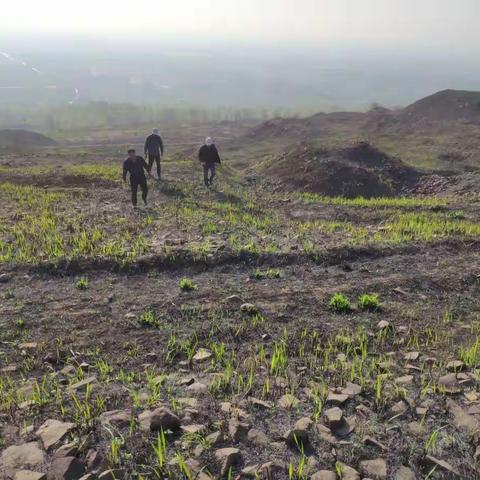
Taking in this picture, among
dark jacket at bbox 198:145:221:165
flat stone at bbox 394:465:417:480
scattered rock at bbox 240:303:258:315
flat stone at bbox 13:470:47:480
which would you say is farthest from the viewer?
dark jacket at bbox 198:145:221:165

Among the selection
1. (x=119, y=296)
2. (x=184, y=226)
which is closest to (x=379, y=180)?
(x=184, y=226)

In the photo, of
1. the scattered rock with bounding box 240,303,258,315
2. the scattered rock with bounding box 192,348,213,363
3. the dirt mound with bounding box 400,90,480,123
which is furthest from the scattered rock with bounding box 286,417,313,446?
the dirt mound with bounding box 400,90,480,123

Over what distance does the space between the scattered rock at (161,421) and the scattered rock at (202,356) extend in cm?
182

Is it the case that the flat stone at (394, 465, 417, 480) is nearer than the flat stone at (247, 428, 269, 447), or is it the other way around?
the flat stone at (394, 465, 417, 480)

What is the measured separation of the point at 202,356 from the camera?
7.71 metres

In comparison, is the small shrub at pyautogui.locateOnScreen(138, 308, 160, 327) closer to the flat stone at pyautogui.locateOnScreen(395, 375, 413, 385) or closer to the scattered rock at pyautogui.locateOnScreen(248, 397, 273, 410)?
the scattered rock at pyautogui.locateOnScreen(248, 397, 273, 410)

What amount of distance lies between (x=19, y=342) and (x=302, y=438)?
204 inches

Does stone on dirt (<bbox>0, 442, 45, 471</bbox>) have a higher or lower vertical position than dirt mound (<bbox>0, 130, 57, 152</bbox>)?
lower

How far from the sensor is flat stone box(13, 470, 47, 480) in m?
5.00

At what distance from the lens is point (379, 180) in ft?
93.5

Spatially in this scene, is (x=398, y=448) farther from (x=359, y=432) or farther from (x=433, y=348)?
(x=433, y=348)

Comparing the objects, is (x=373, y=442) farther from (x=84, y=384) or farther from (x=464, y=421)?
(x=84, y=384)

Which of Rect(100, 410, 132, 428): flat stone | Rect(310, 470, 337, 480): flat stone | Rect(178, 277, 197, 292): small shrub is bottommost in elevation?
Rect(310, 470, 337, 480): flat stone

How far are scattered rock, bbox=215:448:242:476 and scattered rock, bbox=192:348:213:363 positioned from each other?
2340mm
